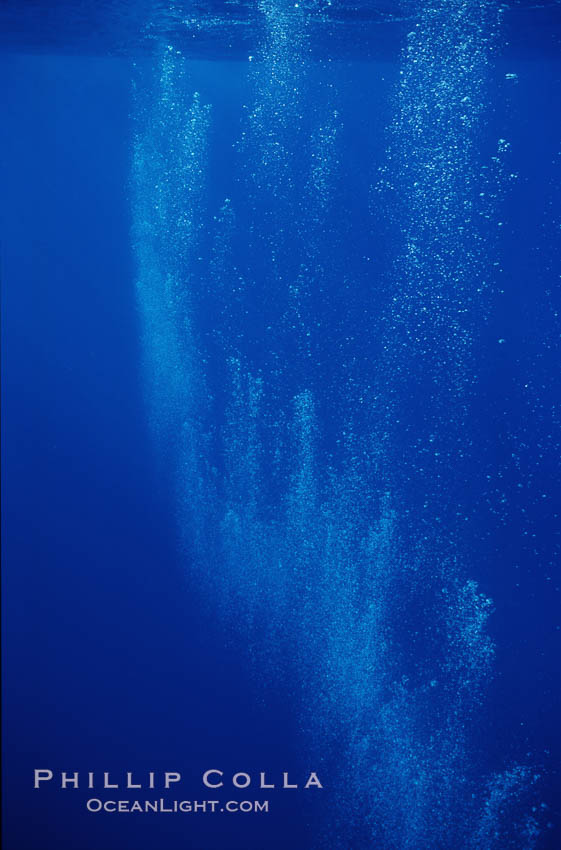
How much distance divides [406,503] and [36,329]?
2.13 m

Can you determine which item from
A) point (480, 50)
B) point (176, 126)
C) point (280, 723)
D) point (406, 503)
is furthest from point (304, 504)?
point (480, 50)

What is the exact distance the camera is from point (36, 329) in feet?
13.8

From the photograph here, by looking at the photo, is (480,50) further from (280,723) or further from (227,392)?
(280,723)

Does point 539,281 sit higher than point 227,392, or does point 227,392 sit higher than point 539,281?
point 539,281

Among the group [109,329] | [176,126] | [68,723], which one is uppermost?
[176,126]

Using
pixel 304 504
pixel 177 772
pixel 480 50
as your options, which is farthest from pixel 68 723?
pixel 480 50

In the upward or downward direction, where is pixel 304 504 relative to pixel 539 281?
downward

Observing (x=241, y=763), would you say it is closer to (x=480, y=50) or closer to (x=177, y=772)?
(x=177, y=772)

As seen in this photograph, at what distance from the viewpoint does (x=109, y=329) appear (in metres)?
4.24

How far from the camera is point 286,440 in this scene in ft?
13.9

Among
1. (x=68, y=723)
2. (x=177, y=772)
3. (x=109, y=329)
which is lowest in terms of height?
(x=177, y=772)

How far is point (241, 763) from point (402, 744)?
0.85 metres

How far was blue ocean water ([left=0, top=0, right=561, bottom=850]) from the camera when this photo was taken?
164 inches

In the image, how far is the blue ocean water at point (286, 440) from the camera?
4.18 m
